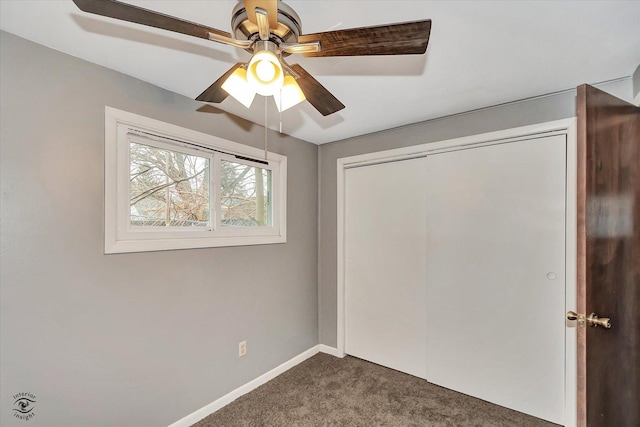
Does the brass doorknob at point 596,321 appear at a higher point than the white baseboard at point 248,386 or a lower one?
higher

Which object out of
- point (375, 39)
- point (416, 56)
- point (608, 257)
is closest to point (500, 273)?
point (608, 257)

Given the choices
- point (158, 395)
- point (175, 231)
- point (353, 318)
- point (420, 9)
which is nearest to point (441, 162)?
point (420, 9)

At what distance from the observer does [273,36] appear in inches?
40.8

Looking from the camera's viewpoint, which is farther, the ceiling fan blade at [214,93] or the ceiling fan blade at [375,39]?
the ceiling fan blade at [214,93]

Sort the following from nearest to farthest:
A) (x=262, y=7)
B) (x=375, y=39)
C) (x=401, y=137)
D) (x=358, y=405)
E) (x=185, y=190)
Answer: (x=262, y=7), (x=375, y=39), (x=185, y=190), (x=358, y=405), (x=401, y=137)

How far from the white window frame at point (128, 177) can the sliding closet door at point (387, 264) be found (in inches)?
34.0

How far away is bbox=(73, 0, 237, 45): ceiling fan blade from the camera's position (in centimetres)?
87

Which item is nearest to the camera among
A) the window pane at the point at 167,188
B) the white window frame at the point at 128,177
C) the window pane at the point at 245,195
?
the white window frame at the point at 128,177

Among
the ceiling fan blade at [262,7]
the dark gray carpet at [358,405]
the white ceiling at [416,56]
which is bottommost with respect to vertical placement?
the dark gray carpet at [358,405]

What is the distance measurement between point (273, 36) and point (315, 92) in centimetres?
33

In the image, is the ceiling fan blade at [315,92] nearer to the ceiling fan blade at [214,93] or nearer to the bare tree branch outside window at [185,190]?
the ceiling fan blade at [214,93]

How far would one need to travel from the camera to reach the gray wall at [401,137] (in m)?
2.01

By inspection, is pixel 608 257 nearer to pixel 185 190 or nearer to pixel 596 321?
pixel 596 321

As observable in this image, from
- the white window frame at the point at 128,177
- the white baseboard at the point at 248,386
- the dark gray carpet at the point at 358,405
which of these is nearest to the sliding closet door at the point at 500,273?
the dark gray carpet at the point at 358,405
